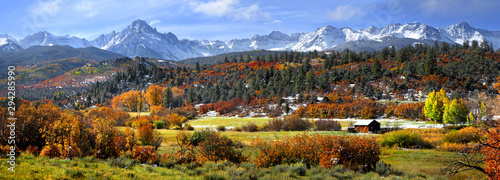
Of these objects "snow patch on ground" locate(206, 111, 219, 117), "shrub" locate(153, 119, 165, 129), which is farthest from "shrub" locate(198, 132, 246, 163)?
"snow patch on ground" locate(206, 111, 219, 117)

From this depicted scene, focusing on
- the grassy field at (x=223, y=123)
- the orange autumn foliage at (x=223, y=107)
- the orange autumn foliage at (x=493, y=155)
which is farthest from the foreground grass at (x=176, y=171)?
the orange autumn foliage at (x=223, y=107)

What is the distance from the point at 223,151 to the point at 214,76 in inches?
6443

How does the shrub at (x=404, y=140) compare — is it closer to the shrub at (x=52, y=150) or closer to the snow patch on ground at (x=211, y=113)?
the shrub at (x=52, y=150)

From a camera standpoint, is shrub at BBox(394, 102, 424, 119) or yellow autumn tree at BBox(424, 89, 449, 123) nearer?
yellow autumn tree at BBox(424, 89, 449, 123)

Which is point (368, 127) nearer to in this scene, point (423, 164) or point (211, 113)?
point (423, 164)

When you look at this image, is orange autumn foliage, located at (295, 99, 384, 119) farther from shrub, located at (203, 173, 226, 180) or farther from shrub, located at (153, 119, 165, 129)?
shrub, located at (203, 173, 226, 180)

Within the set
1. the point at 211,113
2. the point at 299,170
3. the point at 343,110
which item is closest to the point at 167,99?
the point at 211,113

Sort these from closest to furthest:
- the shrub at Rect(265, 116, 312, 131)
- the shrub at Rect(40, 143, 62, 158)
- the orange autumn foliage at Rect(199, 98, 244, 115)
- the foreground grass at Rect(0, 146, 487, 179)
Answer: the foreground grass at Rect(0, 146, 487, 179) → the shrub at Rect(40, 143, 62, 158) → the shrub at Rect(265, 116, 312, 131) → the orange autumn foliage at Rect(199, 98, 244, 115)

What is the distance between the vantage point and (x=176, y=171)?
54.7ft

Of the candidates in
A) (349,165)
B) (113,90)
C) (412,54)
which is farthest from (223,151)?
(412,54)

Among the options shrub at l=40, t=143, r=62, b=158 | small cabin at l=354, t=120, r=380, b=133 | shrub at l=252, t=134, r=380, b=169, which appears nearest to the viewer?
shrub at l=252, t=134, r=380, b=169

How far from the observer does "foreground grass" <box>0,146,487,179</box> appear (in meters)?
13.0

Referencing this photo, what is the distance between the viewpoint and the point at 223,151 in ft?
76.3

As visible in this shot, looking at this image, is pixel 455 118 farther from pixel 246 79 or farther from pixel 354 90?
pixel 246 79
